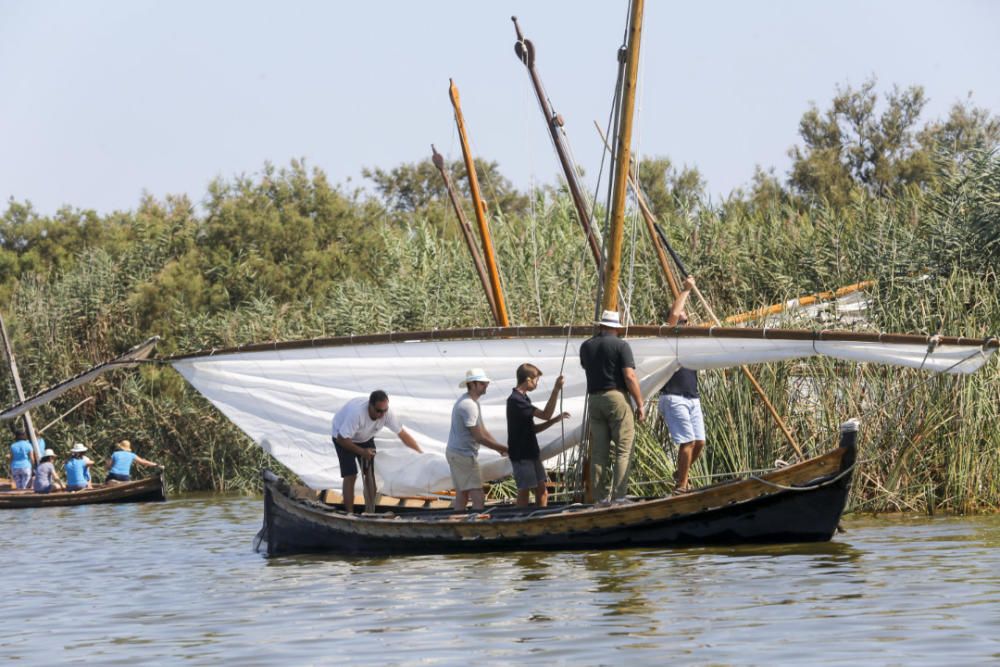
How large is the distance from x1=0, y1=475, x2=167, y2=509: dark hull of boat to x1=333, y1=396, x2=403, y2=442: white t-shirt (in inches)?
450

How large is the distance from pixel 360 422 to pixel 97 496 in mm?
12517

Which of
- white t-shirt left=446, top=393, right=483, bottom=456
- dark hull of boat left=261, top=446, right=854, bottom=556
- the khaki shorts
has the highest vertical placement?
white t-shirt left=446, top=393, right=483, bottom=456

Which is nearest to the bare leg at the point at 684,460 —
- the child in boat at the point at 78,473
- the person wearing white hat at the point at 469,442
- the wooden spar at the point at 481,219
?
the person wearing white hat at the point at 469,442

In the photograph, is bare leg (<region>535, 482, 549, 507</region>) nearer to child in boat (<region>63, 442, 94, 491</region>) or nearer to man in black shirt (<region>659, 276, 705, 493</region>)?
man in black shirt (<region>659, 276, 705, 493</region>)

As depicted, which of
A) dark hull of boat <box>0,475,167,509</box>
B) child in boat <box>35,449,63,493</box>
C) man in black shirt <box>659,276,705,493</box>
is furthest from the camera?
child in boat <box>35,449,63,493</box>

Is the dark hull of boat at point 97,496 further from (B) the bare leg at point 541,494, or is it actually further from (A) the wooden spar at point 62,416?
(B) the bare leg at point 541,494

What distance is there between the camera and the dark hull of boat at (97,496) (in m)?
27.0

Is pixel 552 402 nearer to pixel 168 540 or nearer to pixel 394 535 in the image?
pixel 394 535

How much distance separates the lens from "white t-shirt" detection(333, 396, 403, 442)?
Answer: 1616cm

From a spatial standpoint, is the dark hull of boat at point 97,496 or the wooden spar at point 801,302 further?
the dark hull of boat at point 97,496

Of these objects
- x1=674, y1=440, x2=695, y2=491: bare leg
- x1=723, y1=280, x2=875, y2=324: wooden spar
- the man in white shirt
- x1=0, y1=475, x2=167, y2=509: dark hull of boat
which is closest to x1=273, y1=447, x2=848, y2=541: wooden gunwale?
x1=674, y1=440, x2=695, y2=491: bare leg

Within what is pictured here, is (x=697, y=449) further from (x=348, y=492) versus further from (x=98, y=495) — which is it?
(x=98, y=495)

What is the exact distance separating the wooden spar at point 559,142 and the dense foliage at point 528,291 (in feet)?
2.14

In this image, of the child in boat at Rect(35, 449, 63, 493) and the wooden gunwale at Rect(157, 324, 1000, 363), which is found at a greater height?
the wooden gunwale at Rect(157, 324, 1000, 363)
